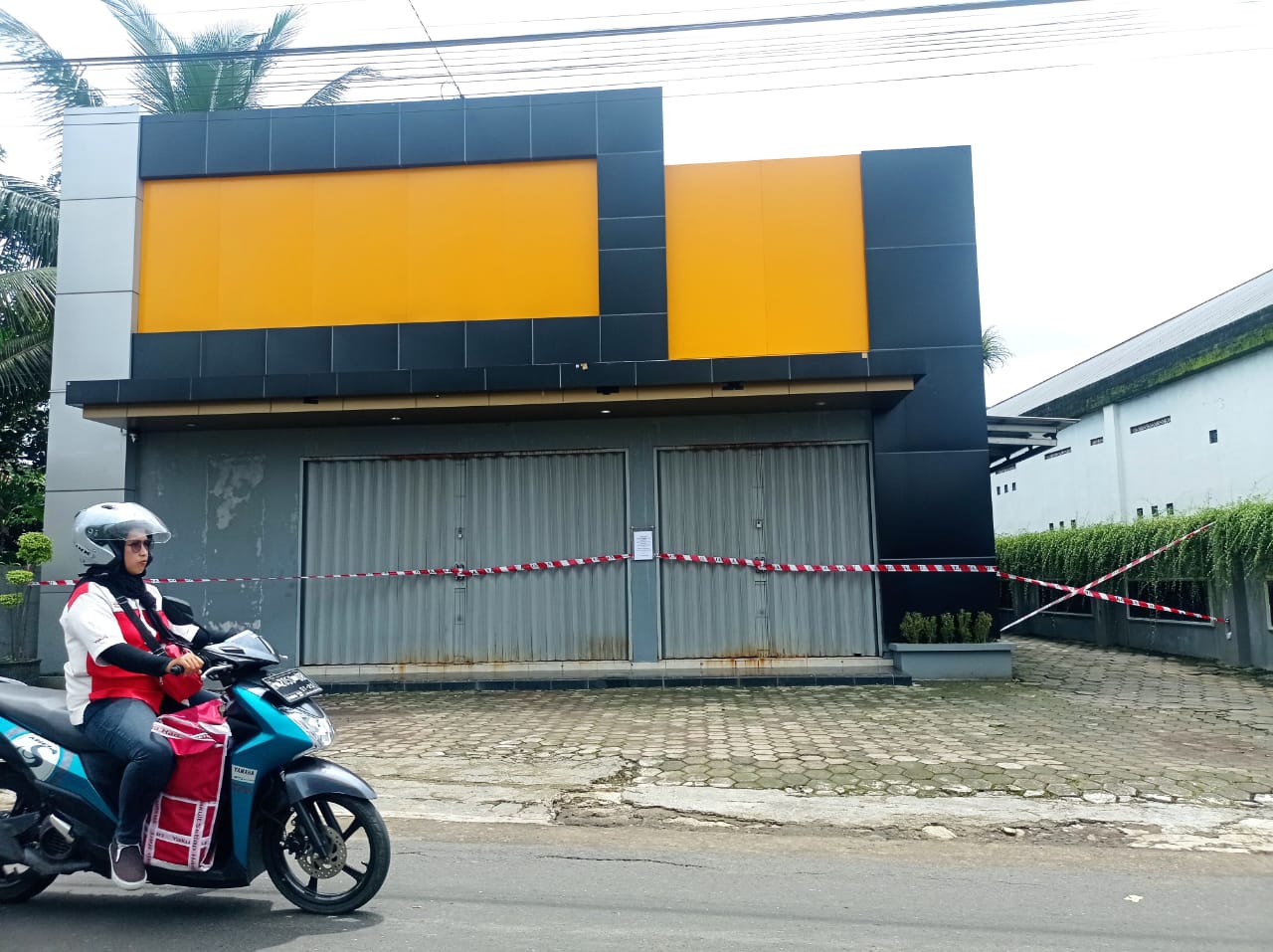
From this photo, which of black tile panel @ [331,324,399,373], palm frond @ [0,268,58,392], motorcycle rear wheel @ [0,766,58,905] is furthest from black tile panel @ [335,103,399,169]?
motorcycle rear wheel @ [0,766,58,905]

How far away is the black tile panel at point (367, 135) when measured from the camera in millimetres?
11883

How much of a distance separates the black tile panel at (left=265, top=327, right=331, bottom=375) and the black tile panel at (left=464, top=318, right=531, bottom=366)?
1777mm

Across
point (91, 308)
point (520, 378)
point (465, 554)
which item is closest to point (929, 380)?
point (520, 378)

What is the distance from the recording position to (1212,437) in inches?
636

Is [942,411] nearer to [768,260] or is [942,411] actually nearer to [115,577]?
[768,260]

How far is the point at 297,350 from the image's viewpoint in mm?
11633

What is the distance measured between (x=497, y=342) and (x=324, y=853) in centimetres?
830

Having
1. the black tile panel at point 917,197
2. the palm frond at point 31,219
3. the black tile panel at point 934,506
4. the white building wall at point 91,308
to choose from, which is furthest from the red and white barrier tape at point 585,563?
the palm frond at point 31,219

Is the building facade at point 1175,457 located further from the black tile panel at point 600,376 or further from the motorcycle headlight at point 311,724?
the motorcycle headlight at point 311,724

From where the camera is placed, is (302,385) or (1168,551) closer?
(302,385)

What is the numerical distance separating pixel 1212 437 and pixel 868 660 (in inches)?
363

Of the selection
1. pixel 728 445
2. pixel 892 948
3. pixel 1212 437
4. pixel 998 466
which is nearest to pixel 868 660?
pixel 728 445

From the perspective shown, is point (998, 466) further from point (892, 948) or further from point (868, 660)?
point (892, 948)

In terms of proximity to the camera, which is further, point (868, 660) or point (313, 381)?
point (868, 660)
